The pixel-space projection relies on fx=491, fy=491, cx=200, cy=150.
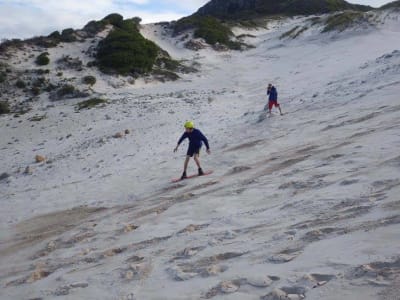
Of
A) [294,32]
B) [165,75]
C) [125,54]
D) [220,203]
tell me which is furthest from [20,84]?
[294,32]

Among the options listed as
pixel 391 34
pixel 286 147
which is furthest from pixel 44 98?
pixel 391 34

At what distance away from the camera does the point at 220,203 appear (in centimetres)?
934

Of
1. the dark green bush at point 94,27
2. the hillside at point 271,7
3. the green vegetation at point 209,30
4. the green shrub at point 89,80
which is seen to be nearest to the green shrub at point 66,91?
the green shrub at point 89,80

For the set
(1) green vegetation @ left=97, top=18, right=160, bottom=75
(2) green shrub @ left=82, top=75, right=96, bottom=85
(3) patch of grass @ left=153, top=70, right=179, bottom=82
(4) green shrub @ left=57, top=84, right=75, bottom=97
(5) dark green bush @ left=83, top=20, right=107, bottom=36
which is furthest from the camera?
(5) dark green bush @ left=83, top=20, right=107, bottom=36

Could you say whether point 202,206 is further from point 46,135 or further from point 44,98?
point 44,98

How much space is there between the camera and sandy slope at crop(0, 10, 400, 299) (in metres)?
5.80

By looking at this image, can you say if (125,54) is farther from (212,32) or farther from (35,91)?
(212,32)

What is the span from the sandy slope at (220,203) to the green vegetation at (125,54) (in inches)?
403

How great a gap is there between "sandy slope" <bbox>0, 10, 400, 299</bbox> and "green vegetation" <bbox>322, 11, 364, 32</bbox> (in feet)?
63.6

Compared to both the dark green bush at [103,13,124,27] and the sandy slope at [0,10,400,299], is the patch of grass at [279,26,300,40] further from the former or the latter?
the sandy slope at [0,10,400,299]

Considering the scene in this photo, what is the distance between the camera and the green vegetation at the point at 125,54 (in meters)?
32.8

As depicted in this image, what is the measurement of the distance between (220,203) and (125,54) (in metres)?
26.0

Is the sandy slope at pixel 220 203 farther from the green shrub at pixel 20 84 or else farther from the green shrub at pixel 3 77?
the green shrub at pixel 3 77

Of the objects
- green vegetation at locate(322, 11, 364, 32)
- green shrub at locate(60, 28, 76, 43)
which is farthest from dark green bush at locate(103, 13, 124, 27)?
green vegetation at locate(322, 11, 364, 32)
